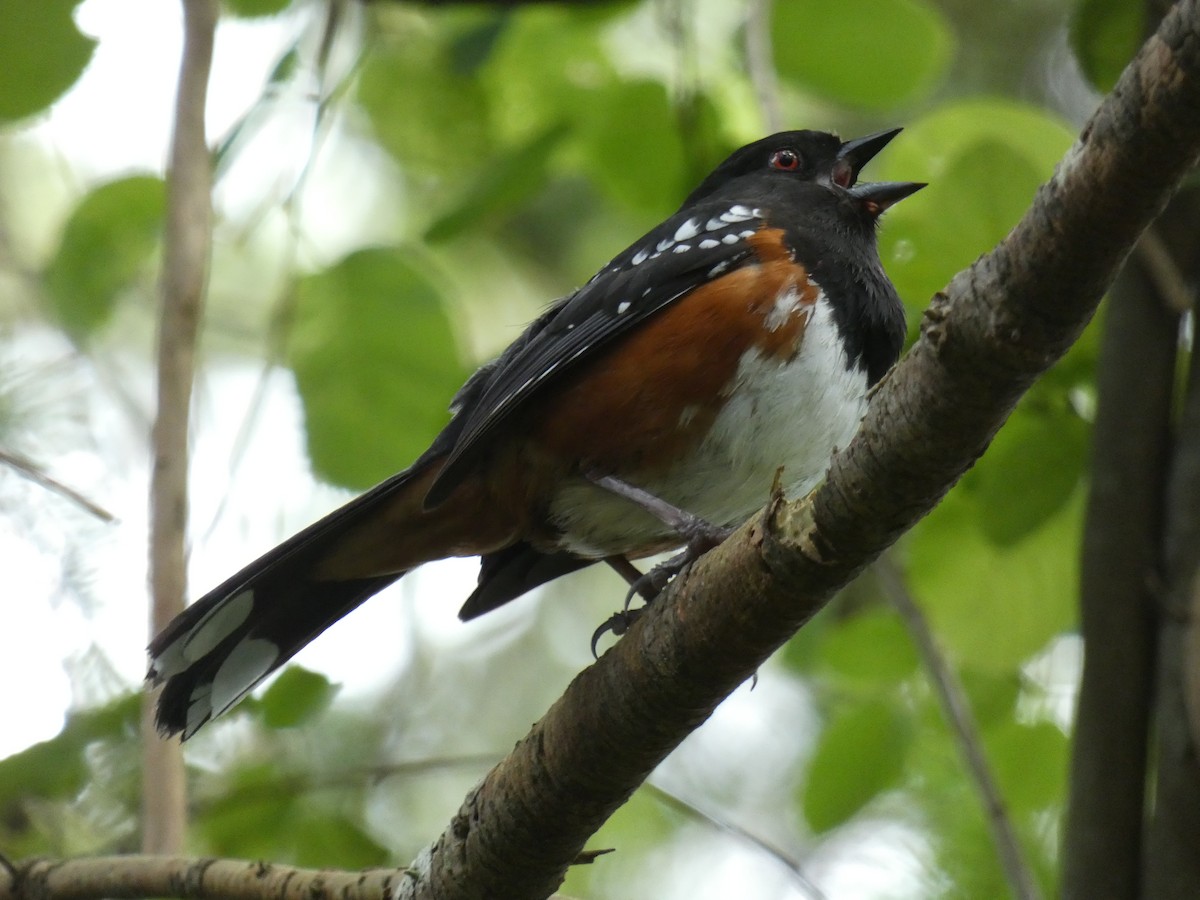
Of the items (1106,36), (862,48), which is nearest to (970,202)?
(1106,36)

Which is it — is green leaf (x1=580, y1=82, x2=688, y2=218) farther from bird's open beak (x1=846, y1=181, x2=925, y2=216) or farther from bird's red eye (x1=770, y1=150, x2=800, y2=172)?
bird's open beak (x1=846, y1=181, x2=925, y2=216)

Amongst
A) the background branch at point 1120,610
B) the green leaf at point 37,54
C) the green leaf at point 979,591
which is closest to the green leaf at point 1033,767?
the green leaf at point 979,591

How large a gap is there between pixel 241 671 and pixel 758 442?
1.13 m

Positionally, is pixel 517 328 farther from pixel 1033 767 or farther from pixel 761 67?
pixel 1033 767

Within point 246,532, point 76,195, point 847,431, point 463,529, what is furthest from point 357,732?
point 847,431

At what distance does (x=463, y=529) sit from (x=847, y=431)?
0.87 metres

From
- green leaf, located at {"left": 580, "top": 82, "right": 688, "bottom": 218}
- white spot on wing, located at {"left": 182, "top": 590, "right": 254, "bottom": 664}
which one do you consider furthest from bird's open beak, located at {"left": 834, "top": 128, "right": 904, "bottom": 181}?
white spot on wing, located at {"left": 182, "top": 590, "right": 254, "bottom": 664}

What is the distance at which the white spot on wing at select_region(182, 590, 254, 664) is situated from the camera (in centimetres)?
255

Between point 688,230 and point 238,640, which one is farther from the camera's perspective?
point 688,230

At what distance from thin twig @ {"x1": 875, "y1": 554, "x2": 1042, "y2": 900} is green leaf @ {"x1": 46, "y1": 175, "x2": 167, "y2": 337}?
1.87 metres

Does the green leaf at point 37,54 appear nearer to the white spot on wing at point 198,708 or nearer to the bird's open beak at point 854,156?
the white spot on wing at point 198,708

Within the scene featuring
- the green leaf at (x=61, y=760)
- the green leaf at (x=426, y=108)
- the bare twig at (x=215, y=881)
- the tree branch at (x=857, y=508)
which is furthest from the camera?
the green leaf at (x=426, y=108)

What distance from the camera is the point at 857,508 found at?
4.99 feet

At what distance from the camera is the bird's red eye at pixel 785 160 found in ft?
10.8
